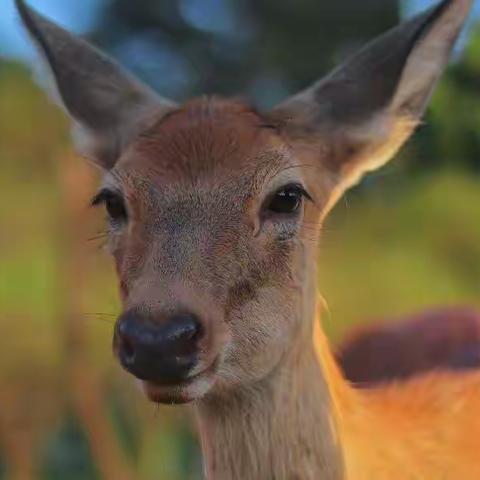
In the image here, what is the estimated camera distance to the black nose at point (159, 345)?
7.32ft

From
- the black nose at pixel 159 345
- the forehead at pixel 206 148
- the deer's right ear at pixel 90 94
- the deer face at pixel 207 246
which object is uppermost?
the deer's right ear at pixel 90 94

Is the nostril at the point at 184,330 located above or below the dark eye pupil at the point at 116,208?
below

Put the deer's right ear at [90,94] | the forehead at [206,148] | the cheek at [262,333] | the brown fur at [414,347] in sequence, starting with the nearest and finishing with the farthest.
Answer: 1. the cheek at [262,333]
2. the forehead at [206,148]
3. the deer's right ear at [90,94]
4. the brown fur at [414,347]

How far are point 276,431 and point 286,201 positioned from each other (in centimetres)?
54

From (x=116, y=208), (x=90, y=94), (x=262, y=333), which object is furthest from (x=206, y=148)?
(x=90, y=94)

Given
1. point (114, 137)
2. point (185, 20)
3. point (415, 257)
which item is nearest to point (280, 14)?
point (185, 20)

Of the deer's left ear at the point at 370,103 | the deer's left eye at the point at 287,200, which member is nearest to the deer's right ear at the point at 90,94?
the deer's left ear at the point at 370,103

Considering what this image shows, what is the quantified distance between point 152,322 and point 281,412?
56 cm

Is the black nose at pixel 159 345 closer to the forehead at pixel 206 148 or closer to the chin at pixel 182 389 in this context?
the chin at pixel 182 389

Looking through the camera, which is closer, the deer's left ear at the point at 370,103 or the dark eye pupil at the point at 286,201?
the dark eye pupil at the point at 286,201

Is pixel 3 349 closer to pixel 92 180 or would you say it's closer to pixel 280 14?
pixel 92 180

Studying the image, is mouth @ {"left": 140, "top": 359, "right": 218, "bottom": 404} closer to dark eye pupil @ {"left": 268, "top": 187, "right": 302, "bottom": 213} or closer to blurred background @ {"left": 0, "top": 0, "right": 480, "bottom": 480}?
dark eye pupil @ {"left": 268, "top": 187, "right": 302, "bottom": 213}

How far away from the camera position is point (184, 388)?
234 cm

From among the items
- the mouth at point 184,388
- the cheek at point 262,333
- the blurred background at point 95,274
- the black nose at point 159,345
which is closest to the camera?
the black nose at point 159,345
